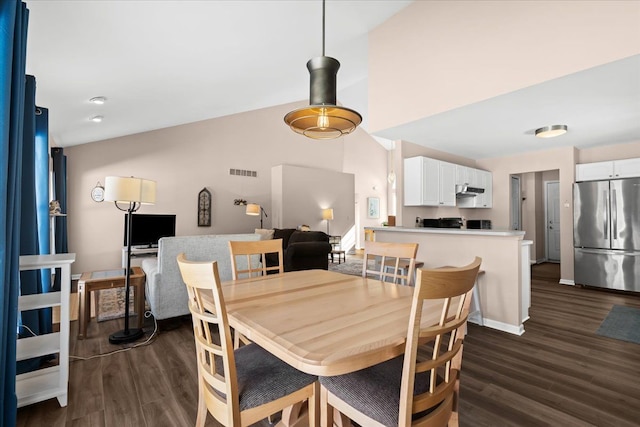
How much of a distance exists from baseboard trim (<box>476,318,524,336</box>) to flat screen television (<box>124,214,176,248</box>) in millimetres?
5592

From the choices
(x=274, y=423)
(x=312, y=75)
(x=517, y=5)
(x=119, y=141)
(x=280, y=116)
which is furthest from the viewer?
(x=280, y=116)

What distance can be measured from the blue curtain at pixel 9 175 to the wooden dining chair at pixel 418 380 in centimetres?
156

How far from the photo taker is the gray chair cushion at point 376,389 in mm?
1030

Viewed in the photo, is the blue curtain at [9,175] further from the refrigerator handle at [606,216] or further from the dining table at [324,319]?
the refrigerator handle at [606,216]

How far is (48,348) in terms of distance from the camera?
183 centimetres

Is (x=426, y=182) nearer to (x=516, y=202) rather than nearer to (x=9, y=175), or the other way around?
(x=516, y=202)

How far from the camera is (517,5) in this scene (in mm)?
2531

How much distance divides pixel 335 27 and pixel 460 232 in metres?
2.80

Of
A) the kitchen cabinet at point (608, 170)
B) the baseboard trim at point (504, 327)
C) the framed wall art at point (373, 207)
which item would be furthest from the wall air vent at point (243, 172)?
the kitchen cabinet at point (608, 170)

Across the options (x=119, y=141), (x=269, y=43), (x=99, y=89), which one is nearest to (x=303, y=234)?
(x=269, y=43)

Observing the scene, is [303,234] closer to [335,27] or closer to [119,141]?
[335,27]

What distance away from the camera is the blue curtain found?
1.35m

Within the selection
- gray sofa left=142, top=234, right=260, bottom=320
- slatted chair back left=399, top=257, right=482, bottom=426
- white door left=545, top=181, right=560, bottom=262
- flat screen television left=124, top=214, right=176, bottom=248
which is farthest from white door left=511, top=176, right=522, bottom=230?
flat screen television left=124, top=214, right=176, bottom=248

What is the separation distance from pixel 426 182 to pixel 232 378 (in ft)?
13.4
